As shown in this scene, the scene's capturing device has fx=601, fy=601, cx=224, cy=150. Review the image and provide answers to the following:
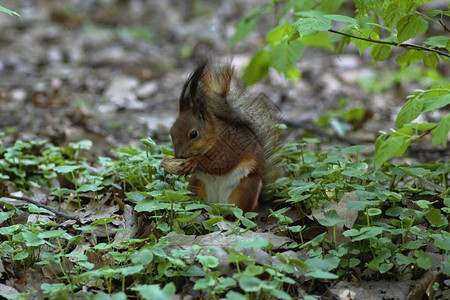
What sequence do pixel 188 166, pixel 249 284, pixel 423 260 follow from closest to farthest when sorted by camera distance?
1. pixel 249 284
2. pixel 423 260
3. pixel 188 166

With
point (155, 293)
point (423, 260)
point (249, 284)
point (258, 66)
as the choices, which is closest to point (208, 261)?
point (249, 284)

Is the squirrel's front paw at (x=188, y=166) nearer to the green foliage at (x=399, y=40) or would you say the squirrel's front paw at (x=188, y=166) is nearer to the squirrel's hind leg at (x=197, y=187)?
the squirrel's hind leg at (x=197, y=187)

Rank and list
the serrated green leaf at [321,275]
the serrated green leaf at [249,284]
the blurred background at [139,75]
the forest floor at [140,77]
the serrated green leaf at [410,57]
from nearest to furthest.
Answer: the serrated green leaf at [249,284] → the serrated green leaf at [321,275] → the serrated green leaf at [410,57] → the forest floor at [140,77] → the blurred background at [139,75]

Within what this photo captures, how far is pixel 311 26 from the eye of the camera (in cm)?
277

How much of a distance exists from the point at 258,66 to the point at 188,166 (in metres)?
1.67

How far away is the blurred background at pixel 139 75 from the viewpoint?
6.20 metres

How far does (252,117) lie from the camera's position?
3539 millimetres

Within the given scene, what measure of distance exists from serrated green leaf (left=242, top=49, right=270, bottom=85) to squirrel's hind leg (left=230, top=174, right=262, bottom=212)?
1553 mm

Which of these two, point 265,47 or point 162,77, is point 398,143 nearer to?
point 265,47

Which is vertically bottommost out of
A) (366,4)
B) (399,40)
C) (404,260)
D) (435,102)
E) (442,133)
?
(404,260)

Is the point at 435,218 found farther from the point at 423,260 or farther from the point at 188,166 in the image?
the point at 188,166

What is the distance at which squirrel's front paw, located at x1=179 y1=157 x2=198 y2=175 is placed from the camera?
131 inches

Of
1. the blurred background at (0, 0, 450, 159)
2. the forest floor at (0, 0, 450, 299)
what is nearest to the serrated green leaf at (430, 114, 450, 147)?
the forest floor at (0, 0, 450, 299)

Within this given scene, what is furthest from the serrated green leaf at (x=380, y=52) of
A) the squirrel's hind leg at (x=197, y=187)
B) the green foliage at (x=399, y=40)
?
the squirrel's hind leg at (x=197, y=187)
